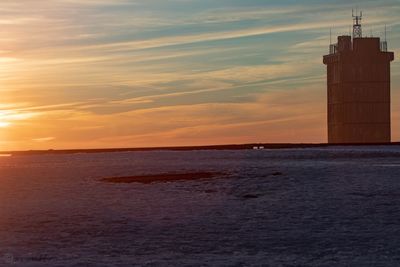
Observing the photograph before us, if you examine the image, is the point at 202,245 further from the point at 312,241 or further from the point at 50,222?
the point at 50,222

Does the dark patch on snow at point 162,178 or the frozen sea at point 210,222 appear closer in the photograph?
the frozen sea at point 210,222

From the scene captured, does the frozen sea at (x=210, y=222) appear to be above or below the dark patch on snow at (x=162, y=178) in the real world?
below

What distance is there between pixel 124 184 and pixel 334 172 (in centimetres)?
1058

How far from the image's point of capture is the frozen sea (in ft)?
60.3

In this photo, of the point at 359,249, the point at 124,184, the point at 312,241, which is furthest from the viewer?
the point at 124,184

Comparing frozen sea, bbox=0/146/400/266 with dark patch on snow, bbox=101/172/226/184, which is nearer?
frozen sea, bbox=0/146/400/266

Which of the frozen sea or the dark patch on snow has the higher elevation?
the dark patch on snow

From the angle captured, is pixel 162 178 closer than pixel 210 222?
No

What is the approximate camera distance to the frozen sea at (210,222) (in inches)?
724

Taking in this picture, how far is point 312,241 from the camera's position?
66.2 feet

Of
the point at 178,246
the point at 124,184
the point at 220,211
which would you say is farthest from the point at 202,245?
the point at 124,184

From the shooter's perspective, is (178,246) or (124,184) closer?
(178,246)

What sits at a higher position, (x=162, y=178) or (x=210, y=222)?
(x=162, y=178)

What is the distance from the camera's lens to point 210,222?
23625mm
